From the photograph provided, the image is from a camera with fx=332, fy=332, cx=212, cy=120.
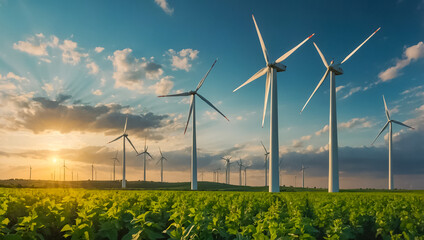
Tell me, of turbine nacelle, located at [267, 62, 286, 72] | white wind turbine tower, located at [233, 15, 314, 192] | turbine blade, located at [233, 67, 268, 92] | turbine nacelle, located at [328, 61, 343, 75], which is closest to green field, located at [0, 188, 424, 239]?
white wind turbine tower, located at [233, 15, 314, 192]

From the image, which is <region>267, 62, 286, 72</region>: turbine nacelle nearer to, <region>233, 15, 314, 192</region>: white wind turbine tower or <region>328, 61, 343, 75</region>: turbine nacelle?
<region>233, 15, 314, 192</region>: white wind turbine tower

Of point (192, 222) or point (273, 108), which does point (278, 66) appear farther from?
point (192, 222)

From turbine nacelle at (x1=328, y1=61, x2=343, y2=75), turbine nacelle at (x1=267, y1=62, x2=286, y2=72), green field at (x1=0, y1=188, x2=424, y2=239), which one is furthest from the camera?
turbine nacelle at (x1=328, y1=61, x2=343, y2=75)

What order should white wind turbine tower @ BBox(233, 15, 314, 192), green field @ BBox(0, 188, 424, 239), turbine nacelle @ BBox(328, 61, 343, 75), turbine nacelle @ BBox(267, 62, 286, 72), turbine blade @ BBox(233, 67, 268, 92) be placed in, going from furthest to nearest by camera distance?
turbine nacelle @ BBox(328, 61, 343, 75)
turbine blade @ BBox(233, 67, 268, 92)
turbine nacelle @ BBox(267, 62, 286, 72)
white wind turbine tower @ BBox(233, 15, 314, 192)
green field @ BBox(0, 188, 424, 239)

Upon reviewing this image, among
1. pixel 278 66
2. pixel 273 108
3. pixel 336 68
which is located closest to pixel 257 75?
pixel 278 66

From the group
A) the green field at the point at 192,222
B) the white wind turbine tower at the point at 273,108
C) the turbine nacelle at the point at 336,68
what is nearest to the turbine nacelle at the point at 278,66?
the white wind turbine tower at the point at 273,108

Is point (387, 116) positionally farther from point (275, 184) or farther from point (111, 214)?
point (111, 214)

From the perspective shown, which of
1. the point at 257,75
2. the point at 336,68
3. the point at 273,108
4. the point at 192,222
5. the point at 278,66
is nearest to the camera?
the point at 192,222

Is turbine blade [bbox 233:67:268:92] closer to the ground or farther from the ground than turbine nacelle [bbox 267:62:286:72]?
closer to the ground

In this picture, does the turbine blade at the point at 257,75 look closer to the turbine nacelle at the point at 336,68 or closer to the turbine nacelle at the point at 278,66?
the turbine nacelle at the point at 278,66

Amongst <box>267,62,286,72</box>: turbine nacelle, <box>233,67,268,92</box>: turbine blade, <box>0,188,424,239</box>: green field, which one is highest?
<box>267,62,286,72</box>: turbine nacelle

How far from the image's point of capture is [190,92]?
281 feet

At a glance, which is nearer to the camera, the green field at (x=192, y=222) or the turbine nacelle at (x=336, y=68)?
the green field at (x=192, y=222)

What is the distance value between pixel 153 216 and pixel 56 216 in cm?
307
